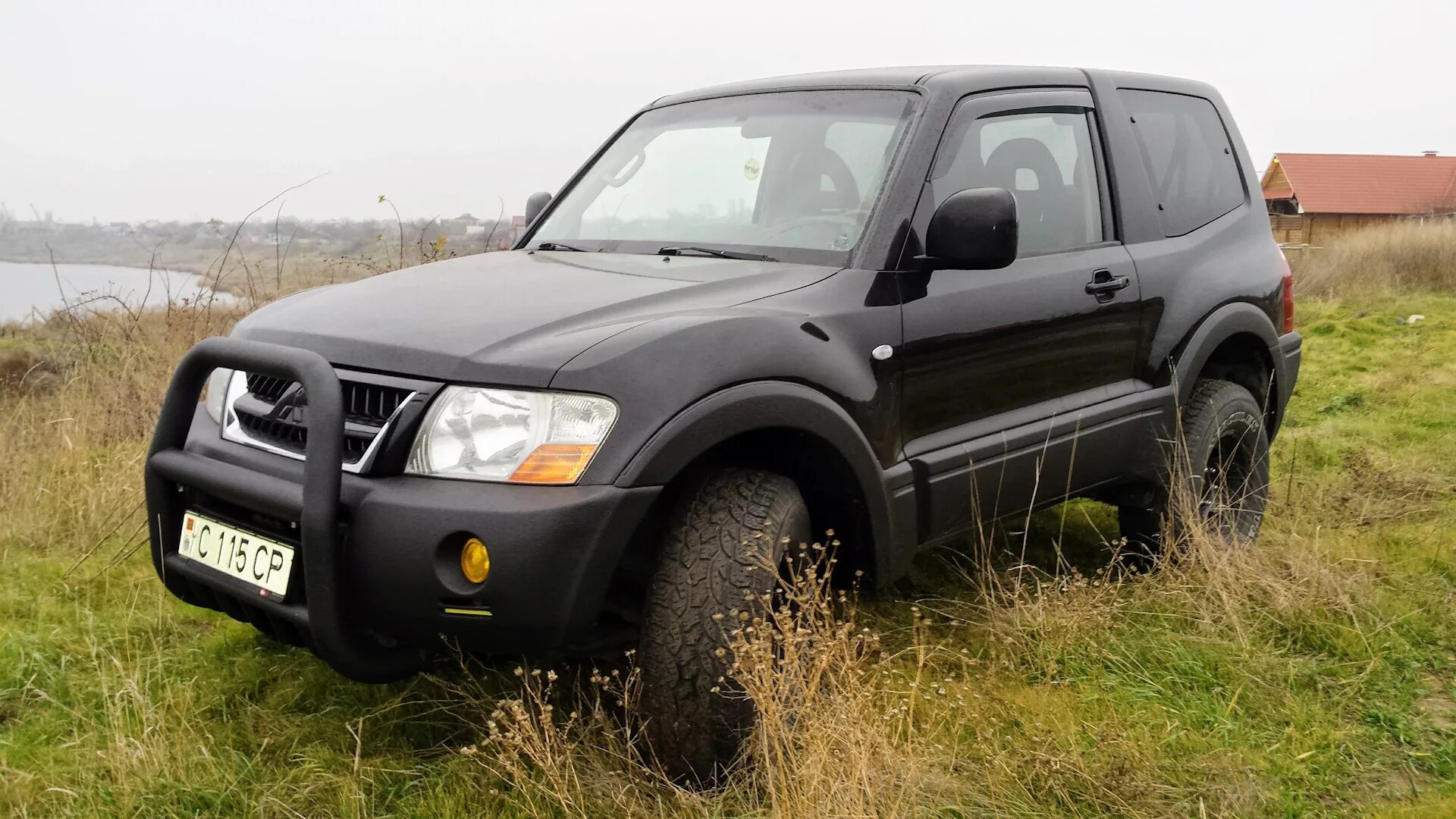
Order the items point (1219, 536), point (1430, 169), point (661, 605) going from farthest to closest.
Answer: point (1430, 169), point (1219, 536), point (661, 605)

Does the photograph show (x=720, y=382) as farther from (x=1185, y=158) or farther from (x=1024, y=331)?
(x=1185, y=158)

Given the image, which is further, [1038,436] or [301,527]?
[1038,436]

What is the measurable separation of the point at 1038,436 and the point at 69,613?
9.89ft

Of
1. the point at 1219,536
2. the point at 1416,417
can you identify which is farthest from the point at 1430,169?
the point at 1219,536

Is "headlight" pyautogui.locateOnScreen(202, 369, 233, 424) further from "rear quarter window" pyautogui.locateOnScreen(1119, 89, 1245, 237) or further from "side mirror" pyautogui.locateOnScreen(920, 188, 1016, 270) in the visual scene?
"rear quarter window" pyautogui.locateOnScreen(1119, 89, 1245, 237)

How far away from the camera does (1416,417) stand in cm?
719

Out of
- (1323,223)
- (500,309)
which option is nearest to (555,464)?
(500,309)

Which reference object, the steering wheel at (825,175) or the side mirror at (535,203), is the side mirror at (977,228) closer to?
the steering wheel at (825,175)

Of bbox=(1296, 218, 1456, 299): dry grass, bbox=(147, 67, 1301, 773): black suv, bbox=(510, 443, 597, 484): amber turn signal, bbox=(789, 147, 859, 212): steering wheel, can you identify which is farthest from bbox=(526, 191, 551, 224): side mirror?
bbox=(1296, 218, 1456, 299): dry grass

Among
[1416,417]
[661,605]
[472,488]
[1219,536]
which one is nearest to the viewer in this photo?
[472,488]

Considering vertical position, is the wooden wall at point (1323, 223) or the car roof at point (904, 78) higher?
the car roof at point (904, 78)

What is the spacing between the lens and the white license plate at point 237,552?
238cm

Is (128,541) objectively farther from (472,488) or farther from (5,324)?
(5,324)

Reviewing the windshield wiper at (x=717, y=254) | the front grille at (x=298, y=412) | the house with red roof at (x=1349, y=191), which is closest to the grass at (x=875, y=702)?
the front grille at (x=298, y=412)
